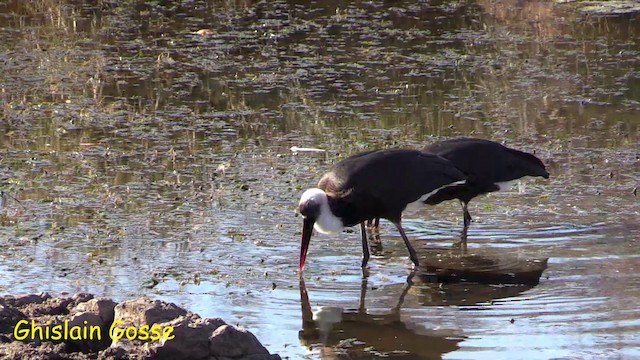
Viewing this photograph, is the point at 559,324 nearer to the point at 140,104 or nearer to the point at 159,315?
the point at 159,315

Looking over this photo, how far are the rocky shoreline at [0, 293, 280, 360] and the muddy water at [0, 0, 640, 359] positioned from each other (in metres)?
0.71

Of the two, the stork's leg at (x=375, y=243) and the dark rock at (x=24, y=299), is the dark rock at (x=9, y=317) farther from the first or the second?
the stork's leg at (x=375, y=243)

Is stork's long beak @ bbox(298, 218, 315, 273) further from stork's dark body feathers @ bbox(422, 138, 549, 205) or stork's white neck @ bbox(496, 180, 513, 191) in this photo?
stork's white neck @ bbox(496, 180, 513, 191)

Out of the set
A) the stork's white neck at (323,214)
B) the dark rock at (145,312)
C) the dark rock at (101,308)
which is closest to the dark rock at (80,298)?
the dark rock at (101,308)

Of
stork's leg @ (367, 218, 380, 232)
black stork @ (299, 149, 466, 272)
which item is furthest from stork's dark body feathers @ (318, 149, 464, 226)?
stork's leg @ (367, 218, 380, 232)

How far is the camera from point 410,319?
7137mm

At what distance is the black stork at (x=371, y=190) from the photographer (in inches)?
315

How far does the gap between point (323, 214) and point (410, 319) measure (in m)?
1.14

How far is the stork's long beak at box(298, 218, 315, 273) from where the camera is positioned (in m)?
7.86

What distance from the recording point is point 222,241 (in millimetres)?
8359

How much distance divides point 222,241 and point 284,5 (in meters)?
7.59

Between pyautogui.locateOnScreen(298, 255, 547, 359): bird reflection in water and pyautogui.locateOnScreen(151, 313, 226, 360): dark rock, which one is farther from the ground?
pyautogui.locateOnScreen(151, 313, 226, 360): dark rock

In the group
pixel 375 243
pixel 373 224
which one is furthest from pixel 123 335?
pixel 373 224

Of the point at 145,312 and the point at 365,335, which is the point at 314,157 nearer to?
the point at 365,335
